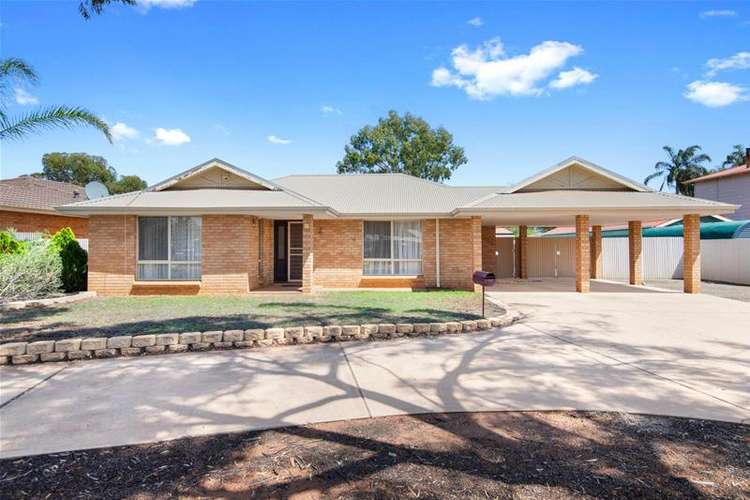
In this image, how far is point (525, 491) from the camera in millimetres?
2875

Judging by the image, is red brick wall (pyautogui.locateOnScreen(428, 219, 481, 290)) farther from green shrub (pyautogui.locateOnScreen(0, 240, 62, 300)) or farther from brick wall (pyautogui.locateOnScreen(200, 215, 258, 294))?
green shrub (pyautogui.locateOnScreen(0, 240, 62, 300))

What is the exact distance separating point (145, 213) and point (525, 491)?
13.4 m

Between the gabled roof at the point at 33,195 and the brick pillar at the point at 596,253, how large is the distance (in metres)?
24.6

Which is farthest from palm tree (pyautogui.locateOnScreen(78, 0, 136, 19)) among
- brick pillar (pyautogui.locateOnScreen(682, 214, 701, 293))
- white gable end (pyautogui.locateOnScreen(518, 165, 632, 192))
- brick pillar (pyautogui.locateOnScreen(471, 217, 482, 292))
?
brick pillar (pyautogui.locateOnScreen(682, 214, 701, 293))

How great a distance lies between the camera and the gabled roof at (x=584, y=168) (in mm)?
14766

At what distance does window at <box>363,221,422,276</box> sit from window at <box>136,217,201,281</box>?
229 inches

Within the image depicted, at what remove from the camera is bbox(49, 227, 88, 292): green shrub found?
13.1 m

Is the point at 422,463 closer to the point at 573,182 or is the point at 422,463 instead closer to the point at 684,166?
the point at 573,182

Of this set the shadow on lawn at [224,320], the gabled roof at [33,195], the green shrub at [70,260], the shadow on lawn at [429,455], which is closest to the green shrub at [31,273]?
Result: the green shrub at [70,260]

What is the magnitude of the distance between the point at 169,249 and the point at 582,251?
45.3 ft

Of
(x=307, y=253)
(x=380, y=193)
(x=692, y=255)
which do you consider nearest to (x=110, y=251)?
(x=307, y=253)

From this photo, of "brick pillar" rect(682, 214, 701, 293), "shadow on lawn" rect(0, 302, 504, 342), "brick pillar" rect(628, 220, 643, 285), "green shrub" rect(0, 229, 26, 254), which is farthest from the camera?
"brick pillar" rect(628, 220, 643, 285)

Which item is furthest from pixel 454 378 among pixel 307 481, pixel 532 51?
pixel 532 51

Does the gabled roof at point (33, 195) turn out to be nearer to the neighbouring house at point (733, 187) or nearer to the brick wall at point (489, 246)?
the brick wall at point (489, 246)
